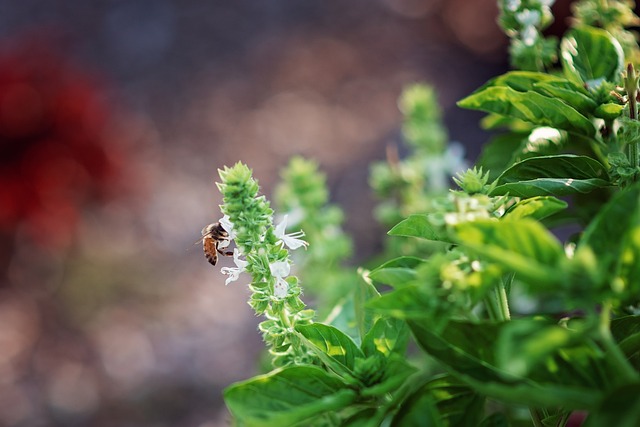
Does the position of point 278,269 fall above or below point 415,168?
below

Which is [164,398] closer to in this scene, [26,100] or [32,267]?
[32,267]

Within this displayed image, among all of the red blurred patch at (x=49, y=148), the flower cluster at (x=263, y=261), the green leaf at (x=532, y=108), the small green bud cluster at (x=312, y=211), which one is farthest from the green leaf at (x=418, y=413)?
the red blurred patch at (x=49, y=148)

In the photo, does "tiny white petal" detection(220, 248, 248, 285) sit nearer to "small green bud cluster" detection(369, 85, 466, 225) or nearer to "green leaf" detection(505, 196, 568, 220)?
"green leaf" detection(505, 196, 568, 220)

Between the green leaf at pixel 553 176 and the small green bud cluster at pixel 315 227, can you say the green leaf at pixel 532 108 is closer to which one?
the green leaf at pixel 553 176

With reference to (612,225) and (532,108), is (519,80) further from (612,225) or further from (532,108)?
(612,225)

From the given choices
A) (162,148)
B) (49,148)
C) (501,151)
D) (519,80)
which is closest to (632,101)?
(519,80)

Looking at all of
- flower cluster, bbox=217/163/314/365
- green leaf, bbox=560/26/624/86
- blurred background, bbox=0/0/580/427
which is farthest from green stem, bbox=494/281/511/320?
blurred background, bbox=0/0/580/427
